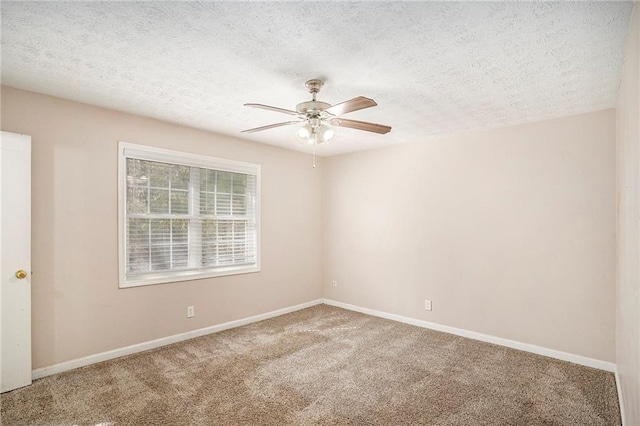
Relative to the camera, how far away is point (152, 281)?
363cm

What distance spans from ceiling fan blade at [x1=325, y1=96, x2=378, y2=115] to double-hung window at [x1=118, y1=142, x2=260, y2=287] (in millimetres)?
2268

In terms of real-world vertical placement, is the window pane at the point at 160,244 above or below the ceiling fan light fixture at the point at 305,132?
below

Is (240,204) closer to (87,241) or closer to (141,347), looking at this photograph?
(87,241)

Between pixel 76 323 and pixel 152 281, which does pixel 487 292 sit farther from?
pixel 76 323

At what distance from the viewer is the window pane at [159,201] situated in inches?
144

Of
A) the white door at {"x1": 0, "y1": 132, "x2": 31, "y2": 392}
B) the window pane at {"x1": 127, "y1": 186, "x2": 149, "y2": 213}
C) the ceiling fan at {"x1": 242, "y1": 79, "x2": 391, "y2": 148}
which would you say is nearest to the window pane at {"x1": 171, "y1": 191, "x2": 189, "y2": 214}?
the window pane at {"x1": 127, "y1": 186, "x2": 149, "y2": 213}

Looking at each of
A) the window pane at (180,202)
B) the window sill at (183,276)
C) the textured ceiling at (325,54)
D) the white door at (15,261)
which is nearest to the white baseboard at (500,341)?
the window sill at (183,276)

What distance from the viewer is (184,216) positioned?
12.9ft

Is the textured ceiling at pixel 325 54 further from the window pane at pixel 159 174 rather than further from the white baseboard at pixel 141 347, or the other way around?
the white baseboard at pixel 141 347

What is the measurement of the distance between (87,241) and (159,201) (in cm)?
80

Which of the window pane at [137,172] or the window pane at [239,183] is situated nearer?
the window pane at [137,172]

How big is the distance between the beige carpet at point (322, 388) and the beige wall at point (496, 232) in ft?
1.56

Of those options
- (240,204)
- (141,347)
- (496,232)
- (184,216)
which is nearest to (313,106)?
(184,216)

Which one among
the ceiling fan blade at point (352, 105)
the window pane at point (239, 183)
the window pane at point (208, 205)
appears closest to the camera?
the ceiling fan blade at point (352, 105)
